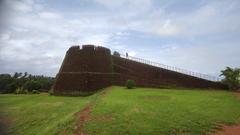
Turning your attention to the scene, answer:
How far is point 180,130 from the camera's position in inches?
493

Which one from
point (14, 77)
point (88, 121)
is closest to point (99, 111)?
point (88, 121)

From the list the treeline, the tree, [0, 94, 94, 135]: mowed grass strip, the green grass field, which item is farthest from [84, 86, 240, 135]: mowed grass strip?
the treeline

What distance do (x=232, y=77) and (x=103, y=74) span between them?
15.6m

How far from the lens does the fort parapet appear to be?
1110 inches

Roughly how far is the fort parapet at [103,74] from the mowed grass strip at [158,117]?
10825 mm

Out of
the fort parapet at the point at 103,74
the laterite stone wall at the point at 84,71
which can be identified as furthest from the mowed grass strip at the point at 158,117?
the fort parapet at the point at 103,74

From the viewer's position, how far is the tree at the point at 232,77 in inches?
1186

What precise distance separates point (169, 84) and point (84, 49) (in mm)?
11199

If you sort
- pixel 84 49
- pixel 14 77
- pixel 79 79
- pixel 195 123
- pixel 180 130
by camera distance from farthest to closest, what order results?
pixel 14 77 → pixel 84 49 → pixel 79 79 → pixel 195 123 → pixel 180 130

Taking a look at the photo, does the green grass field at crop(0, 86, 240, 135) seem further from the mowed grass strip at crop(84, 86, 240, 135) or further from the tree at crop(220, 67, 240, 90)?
the tree at crop(220, 67, 240, 90)

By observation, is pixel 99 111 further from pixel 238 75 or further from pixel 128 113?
pixel 238 75

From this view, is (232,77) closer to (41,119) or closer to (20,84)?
(41,119)

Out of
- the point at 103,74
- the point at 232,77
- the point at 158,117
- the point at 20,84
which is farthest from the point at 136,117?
the point at 20,84

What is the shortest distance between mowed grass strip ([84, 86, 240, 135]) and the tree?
1294 centimetres
